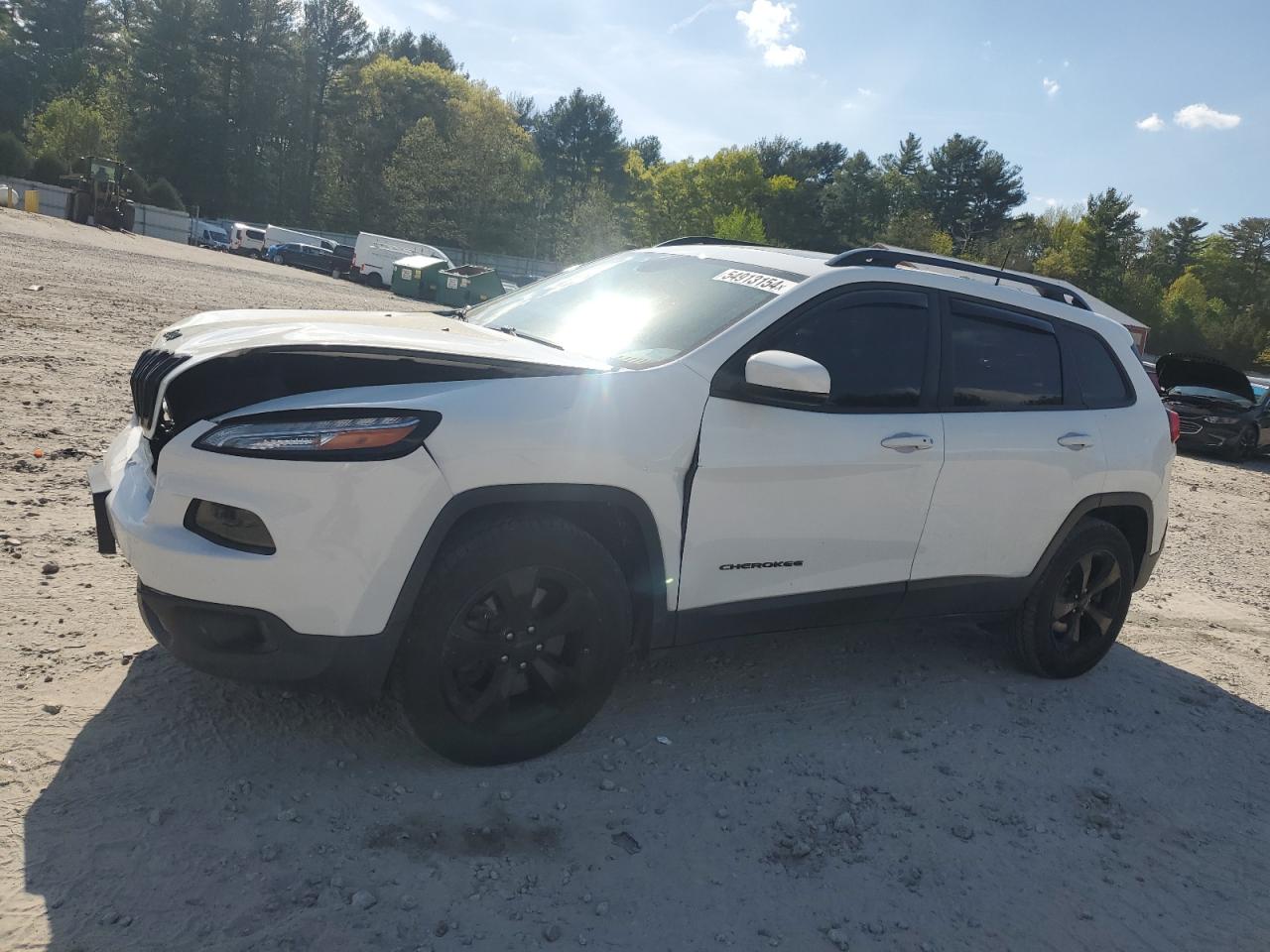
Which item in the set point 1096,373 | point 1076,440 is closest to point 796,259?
point 1076,440

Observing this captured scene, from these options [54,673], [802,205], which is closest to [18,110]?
[802,205]

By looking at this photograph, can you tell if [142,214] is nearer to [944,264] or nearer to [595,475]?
[944,264]

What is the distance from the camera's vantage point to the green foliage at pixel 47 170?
5059 cm

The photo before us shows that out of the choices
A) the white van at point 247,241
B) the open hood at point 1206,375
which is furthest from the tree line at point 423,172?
the open hood at point 1206,375

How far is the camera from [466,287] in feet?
111

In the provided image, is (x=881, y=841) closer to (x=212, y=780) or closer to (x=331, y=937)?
(x=331, y=937)

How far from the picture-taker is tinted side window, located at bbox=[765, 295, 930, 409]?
364 cm

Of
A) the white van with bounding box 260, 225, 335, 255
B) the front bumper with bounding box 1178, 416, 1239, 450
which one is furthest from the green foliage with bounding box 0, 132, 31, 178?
the front bumper with bounding box 1178, 416, 1239, 450

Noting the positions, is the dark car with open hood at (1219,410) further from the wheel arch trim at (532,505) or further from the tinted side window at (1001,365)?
the wheel arch trim at (532,505)

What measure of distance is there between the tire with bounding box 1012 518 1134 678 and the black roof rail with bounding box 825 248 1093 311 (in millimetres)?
1147

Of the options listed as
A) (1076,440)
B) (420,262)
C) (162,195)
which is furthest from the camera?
(162,195)

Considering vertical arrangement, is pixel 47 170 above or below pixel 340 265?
above

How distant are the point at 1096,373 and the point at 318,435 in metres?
3.70

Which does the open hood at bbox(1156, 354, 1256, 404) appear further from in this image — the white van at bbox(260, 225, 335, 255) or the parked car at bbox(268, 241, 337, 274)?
the white van at bbox(260, 225, 335, 255)
